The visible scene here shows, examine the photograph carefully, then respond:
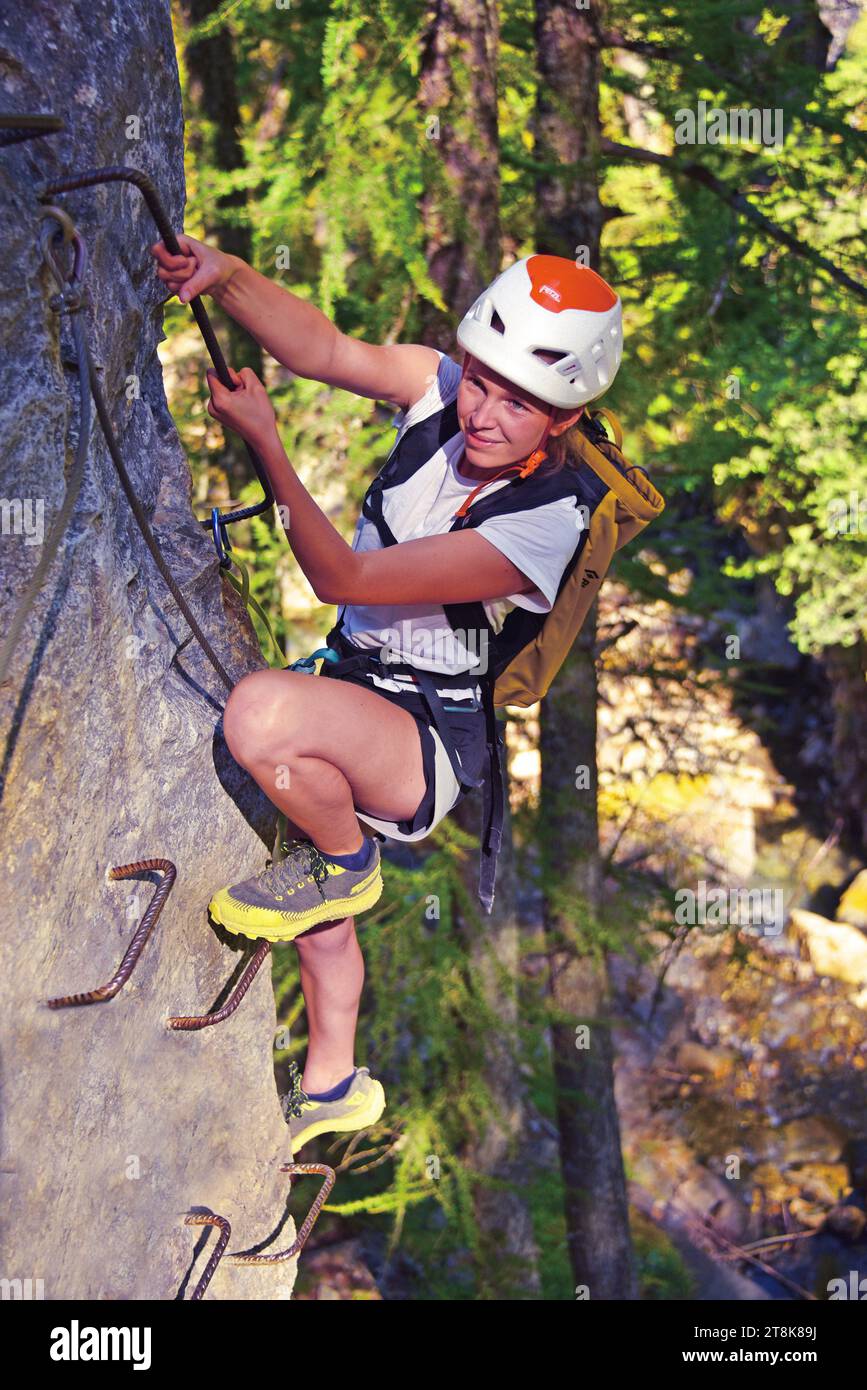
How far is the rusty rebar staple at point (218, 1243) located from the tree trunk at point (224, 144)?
521cm

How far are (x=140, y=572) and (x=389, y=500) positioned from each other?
700mm

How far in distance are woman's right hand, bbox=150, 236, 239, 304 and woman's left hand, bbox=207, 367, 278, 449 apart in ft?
0.68

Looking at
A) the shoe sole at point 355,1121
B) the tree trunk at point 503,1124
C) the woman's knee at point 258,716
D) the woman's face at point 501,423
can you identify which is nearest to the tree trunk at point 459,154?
the tree trunk at point 503,1124

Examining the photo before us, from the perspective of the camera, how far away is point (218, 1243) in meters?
3.46

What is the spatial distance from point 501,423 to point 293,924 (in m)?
1.35

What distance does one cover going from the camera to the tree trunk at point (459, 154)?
6391 mm

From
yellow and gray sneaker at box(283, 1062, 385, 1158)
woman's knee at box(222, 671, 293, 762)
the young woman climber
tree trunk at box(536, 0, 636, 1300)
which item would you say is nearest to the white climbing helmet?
the young woman climber

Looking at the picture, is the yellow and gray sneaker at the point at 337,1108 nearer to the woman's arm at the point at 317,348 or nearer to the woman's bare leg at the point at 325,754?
the woman's bare leg at the point at 325,754

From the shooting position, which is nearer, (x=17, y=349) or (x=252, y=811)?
(x=17, y=349)

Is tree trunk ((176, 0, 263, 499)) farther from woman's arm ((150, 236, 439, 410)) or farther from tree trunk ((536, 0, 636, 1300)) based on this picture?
woman's arm ((150, 236, 439, 410))

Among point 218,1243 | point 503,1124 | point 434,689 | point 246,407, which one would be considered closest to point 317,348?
point 246,407

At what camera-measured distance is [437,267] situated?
6.64 metres

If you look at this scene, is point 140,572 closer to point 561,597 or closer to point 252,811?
point 252,811
